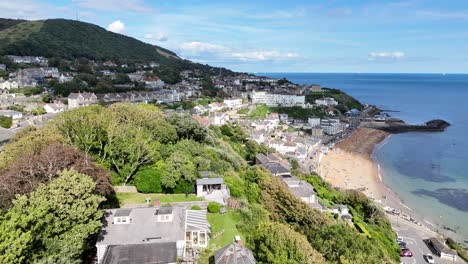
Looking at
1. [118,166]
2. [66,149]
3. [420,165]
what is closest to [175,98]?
[420,165]

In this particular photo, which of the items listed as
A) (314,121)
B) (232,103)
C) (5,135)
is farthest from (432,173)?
(5,135)

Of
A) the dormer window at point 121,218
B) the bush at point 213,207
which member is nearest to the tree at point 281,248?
the bush at point 213,207

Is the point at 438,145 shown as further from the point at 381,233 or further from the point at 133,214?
the point at 133,214

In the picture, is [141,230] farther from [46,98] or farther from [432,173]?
[46,98]

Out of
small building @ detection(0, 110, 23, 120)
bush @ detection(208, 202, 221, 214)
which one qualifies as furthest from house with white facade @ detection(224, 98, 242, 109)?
bush @ detection(208, 202, 221, 214)

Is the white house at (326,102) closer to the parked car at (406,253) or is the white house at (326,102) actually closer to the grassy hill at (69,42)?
the grassy hill at (69,42)

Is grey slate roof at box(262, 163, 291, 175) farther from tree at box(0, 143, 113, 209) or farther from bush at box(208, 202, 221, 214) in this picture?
tree at box(0, 143, 113, 209)
